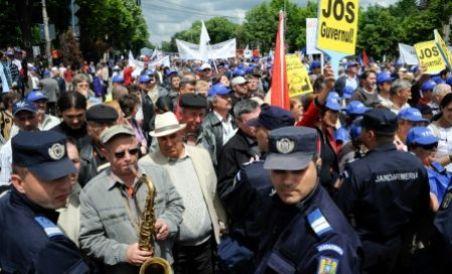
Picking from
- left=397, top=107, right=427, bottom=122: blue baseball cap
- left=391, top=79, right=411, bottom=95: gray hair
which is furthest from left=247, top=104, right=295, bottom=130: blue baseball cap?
left=391, top=79, right=411, bottom=95: gray hair

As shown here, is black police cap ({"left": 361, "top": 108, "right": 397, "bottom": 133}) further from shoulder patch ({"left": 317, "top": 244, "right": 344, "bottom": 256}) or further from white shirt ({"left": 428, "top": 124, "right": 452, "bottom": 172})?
shoulder patch ({"left": 317, "top": 244, "right": 344, "bottom": 256})

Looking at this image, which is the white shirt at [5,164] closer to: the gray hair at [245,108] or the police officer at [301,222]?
the gray hair at [245,108]

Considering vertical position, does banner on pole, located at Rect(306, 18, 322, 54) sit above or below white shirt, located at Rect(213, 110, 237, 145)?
above

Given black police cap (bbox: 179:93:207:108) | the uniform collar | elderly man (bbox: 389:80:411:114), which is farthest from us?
elderly man (bbox: 389:80:411:114)

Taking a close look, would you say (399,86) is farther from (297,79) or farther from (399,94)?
(297,79)

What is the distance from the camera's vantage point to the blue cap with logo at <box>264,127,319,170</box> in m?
2.68

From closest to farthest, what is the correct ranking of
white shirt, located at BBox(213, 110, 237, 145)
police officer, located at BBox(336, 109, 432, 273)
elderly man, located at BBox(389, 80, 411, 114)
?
police officer, located at BBox(336, 109, 432, 273), white shirt, located at BBox(213, 110, 237, 145), elderly man, located at BBox(389, 80, 411, 114)

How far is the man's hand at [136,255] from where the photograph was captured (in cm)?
357

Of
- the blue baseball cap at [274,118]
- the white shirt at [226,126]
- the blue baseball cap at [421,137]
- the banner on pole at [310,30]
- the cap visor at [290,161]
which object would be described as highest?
the banner on pole at [310,30]

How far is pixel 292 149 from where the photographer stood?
271 centimetres

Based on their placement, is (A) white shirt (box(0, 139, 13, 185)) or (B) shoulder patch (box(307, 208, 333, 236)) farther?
(A) white shirt (box(0, 139, 13, 185))

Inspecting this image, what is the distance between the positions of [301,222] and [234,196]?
5.37 ft

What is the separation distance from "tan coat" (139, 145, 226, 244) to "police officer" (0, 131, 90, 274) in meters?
1.79

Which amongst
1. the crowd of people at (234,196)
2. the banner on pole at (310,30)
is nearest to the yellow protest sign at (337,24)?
the crowd of people at (234,196)
